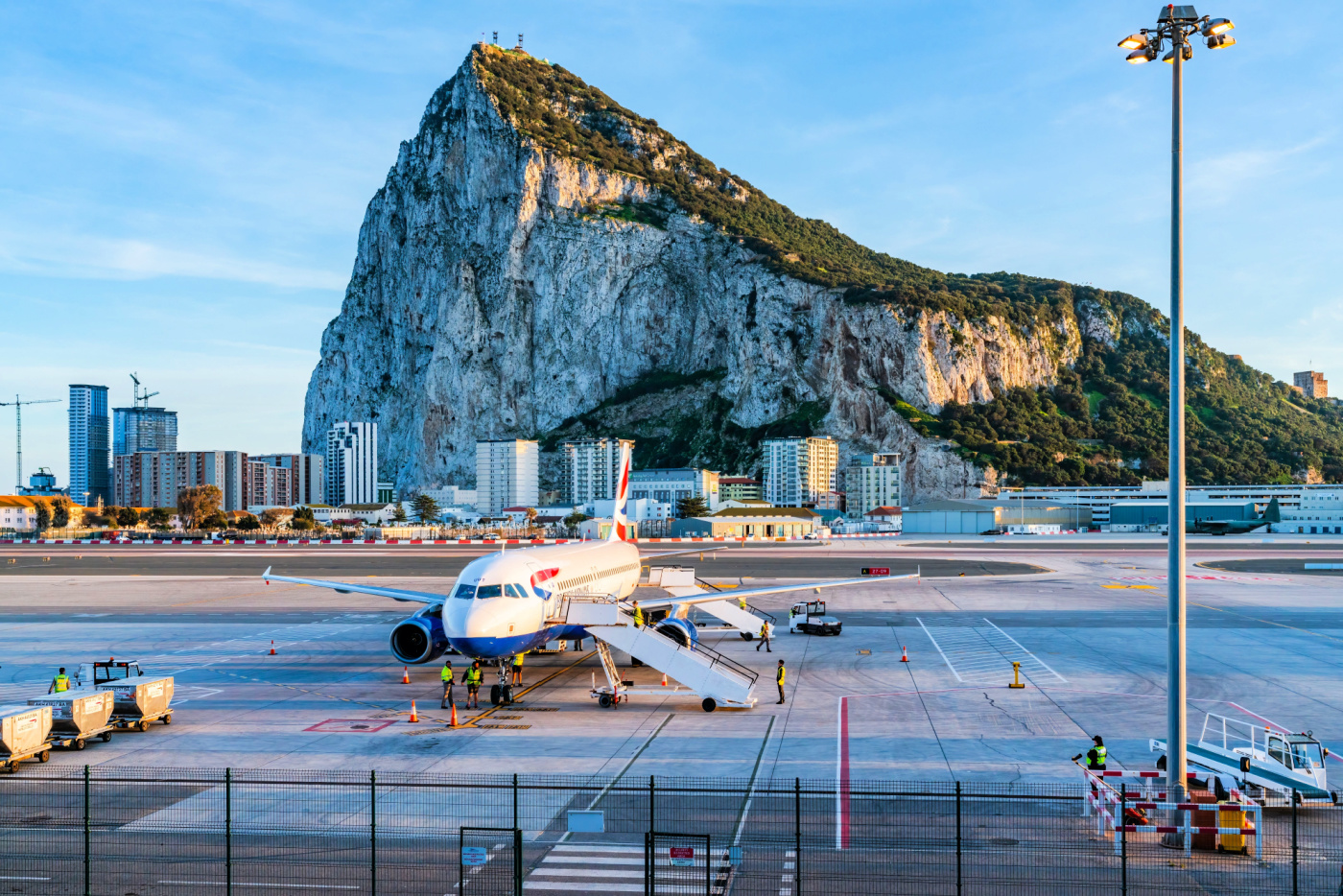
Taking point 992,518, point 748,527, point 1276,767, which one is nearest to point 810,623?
point 1276,767

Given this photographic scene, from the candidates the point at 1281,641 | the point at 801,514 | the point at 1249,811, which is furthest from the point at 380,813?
the point at 801,514

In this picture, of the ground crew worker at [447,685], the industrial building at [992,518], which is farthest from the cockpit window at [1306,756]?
the industrial building at [992,518]

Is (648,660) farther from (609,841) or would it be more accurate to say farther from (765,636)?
(765,636)

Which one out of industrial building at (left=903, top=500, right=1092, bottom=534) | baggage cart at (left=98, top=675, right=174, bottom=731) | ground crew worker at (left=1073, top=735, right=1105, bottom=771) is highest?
ground crew worker at (left=1073, top=735, right=1105, bottom=771)

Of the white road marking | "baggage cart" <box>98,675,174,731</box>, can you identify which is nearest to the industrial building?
the white road marking

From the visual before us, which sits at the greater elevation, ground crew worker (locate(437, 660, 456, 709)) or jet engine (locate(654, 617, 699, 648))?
jet engine (locate(654, 617, 699, 648))

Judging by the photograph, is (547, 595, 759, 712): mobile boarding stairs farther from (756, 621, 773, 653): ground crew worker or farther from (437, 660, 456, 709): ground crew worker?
(756, 621, 773, 653): ground crew worker

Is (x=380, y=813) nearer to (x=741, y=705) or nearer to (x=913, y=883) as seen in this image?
(x=913, y=883)
